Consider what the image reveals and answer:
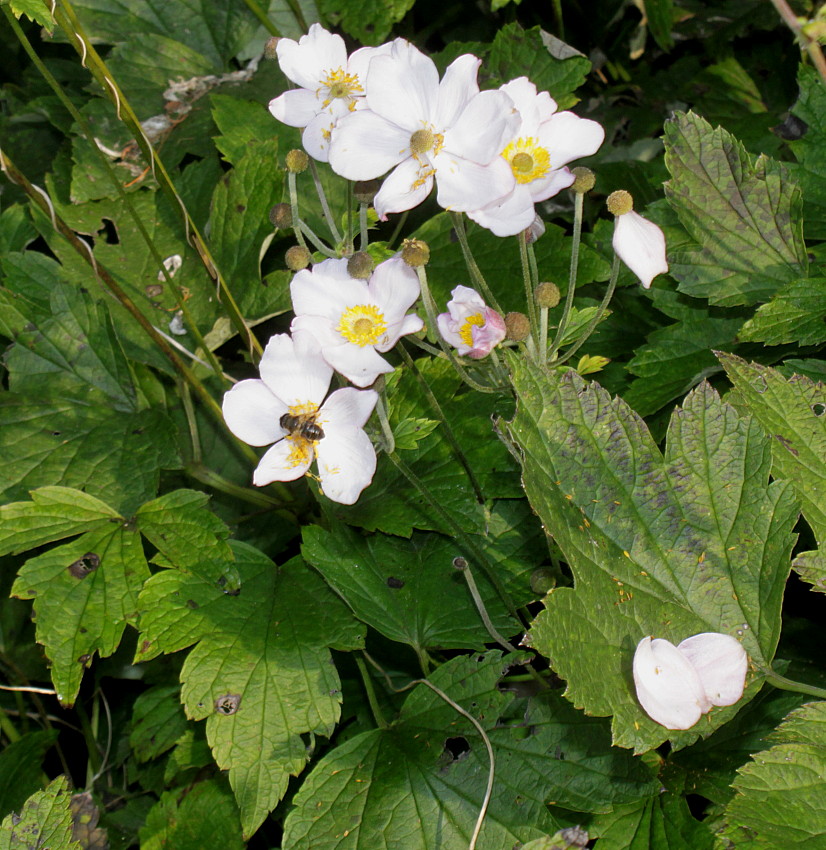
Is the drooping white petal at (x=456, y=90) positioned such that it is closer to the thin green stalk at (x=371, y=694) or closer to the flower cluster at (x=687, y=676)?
the flower cluster at (x=687, y=676)

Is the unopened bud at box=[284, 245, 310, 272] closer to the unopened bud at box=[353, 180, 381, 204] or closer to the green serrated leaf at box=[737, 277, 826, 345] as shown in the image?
the unopened bud at box=[353, 180, 381, 204]

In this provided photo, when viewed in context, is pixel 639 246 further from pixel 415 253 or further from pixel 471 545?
pixel 471 545

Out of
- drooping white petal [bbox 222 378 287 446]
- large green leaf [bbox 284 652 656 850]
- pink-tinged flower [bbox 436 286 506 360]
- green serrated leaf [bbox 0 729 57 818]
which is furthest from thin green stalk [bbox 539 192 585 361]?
→ green serrated leaf [bbox 0 729 57 818]

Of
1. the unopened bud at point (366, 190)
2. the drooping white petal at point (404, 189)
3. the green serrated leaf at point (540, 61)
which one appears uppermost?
the drooping white petal at point (404, 189)

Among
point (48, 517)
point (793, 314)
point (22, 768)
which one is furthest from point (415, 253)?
point (22, 768)

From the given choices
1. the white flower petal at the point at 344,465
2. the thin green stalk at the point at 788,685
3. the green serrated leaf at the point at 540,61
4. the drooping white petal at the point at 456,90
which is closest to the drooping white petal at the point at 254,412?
the white flower petal at the point at 344,465

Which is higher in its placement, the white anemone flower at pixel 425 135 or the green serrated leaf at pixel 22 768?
the white anemone flower at pixel 425 135
